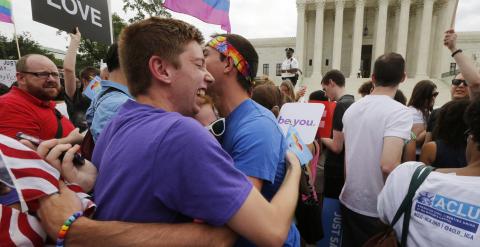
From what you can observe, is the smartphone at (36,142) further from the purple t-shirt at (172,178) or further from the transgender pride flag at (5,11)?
the transgender pride flag at (5,11)

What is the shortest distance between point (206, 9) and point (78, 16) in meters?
2.01

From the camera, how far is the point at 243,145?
4.74 feet

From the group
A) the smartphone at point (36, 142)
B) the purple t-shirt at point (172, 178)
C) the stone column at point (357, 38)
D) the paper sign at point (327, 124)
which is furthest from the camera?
the stone column at point (357, 38)

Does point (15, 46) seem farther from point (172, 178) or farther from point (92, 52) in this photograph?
point (172, 178)

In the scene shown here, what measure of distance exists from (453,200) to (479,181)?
16 centimetres

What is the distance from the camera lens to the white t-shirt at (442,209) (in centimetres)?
150

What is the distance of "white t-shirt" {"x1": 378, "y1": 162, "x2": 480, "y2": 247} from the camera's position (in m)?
1.50

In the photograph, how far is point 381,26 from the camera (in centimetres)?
3725

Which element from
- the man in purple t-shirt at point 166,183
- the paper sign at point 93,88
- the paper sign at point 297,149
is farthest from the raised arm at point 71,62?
the paper sign at point 297,149

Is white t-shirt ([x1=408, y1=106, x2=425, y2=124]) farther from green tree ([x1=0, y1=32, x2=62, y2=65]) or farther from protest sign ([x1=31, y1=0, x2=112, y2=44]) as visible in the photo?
green tree ([x1=0, y1=32, x2=62, y2=65])

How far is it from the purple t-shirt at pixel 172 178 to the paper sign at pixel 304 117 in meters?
2.06

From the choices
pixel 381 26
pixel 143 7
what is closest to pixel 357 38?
pixel 381 26

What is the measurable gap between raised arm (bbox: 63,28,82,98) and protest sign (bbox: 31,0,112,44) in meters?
0.14

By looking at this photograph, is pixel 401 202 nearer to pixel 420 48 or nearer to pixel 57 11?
pixel 57 11
